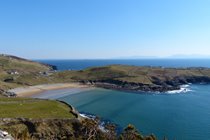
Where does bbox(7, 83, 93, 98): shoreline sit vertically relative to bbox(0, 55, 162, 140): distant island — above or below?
below

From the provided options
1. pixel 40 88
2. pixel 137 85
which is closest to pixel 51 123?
pixel 40 88

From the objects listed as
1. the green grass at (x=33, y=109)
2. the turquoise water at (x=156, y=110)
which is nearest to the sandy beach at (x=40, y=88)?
the turquoise water at (x=156, y=110)

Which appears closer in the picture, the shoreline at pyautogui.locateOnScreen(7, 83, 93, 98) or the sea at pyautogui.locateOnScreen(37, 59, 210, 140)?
the sea at pyautogui.locateOnScreen(37, 59, 210, 140)

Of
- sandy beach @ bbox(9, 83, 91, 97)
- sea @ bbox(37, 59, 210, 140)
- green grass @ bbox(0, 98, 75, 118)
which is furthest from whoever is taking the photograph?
sandy beach @ bbox(9, 83, 91, 97)

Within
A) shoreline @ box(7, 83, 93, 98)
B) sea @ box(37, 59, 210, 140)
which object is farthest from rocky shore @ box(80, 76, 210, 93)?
shoreline @ box(7, 83, 93, 98)

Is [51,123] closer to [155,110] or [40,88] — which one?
[155,110]

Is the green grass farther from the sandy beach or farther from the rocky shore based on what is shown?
the rocky shore

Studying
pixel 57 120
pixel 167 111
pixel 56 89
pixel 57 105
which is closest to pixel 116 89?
pixel 56 89
